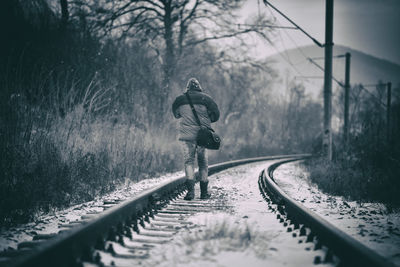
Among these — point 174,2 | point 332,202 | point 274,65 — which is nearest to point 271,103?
point 274,65

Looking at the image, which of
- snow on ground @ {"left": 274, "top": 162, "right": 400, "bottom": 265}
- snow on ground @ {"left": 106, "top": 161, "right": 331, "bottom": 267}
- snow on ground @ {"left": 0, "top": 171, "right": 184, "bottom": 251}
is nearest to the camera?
snow on ground @ {"left": 106, "top": 161, "right": 331, "bottom": 267}

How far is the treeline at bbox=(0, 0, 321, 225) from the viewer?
5.08 metres

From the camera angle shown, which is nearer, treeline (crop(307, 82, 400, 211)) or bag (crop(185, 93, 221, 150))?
bag (crop(185, 93, 221, 150))

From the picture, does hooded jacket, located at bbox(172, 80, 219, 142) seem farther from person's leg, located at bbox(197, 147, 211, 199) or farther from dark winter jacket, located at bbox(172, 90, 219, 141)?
person's leg, located at bbox(197, 147, 211, 199)

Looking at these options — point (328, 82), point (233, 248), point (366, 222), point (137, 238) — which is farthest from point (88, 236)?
point (328, 82)

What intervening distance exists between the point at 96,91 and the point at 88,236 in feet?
27.7

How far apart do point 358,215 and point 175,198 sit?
2859mm

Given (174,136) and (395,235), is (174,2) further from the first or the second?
(395,235)

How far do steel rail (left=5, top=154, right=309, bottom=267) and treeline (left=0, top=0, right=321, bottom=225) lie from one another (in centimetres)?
137

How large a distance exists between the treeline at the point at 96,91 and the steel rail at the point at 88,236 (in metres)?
1.37

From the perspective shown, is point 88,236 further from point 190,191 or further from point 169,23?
point 169,23

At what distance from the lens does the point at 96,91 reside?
10.5 meters

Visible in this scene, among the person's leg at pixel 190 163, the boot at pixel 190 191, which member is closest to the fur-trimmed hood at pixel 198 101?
the person's leg at pixel 190 163

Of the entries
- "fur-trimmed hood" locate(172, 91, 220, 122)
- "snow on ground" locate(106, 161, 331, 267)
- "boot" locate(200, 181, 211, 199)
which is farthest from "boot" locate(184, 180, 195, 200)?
"snow on ground" locate(106, 161, 331, 267)
